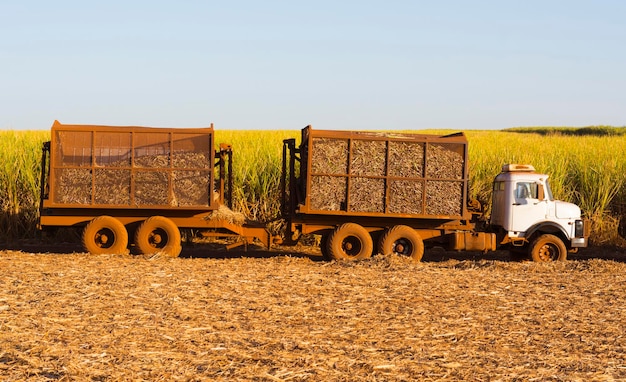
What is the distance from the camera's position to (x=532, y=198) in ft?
51.8

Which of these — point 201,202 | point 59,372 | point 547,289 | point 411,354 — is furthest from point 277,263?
point 59,372

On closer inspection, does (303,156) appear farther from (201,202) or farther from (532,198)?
(532,198)

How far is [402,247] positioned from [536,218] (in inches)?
106

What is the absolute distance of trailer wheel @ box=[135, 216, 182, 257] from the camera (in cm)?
1515

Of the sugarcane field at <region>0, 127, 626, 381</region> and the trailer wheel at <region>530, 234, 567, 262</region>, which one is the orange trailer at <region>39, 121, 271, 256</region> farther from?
the trailer wheel at <region>530, 234, 567, 262</region>

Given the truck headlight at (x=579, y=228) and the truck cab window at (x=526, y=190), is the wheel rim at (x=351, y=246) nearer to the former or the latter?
the truck cab window at (x=526, y=190)

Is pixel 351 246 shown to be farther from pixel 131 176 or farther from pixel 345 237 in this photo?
pixel 131 176

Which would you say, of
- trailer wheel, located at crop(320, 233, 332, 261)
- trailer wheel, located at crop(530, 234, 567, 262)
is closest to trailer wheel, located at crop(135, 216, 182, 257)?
trailer wheel, located at crop(320, 233, 332, 261)

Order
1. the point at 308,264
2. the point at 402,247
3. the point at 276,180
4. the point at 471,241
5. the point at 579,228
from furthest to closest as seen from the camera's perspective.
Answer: the point at 276,180 < the point at 579,228 < the point at 471,241 < the point at 402,247 < the point at 308,264

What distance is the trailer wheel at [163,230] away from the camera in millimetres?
15148

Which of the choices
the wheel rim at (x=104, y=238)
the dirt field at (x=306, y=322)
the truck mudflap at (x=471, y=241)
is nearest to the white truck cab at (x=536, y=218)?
the truck mudflap at (x=471, y=241)

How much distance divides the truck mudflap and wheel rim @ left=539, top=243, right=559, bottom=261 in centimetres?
101

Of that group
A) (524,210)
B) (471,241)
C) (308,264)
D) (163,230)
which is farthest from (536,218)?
(163,230)

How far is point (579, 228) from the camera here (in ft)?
51.9
